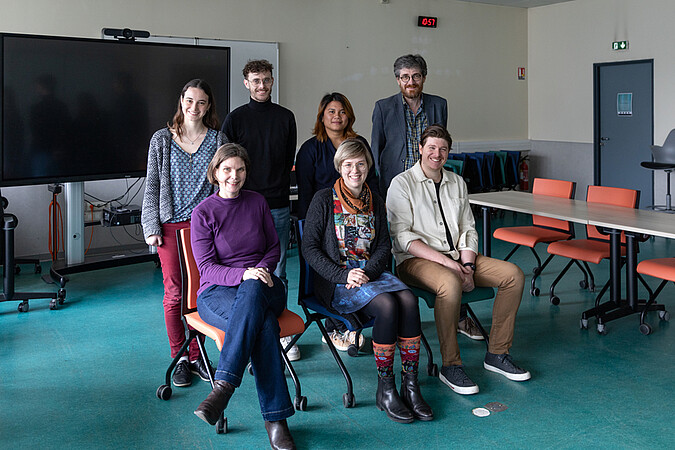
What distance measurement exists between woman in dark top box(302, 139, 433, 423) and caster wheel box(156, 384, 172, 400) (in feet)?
2.96

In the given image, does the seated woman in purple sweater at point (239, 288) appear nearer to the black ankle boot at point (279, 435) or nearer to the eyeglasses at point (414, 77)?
the black ankle boot at point (279, 435)

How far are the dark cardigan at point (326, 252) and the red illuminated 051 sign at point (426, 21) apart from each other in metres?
6.77

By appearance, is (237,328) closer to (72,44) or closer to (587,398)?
(587,398)

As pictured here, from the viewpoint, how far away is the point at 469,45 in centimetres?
1012

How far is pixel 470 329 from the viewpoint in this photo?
167 inches

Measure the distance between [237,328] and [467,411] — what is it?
122cm

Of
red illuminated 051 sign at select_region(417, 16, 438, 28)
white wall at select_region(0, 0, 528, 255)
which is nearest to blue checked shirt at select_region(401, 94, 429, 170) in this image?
white wall at select_region(0, 0, 528, 255)

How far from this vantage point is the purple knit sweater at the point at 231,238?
3.04 m

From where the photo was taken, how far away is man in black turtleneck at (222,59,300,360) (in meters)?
3.69

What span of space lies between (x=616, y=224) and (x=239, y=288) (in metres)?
2.47

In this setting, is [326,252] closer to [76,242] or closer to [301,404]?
[301,404]

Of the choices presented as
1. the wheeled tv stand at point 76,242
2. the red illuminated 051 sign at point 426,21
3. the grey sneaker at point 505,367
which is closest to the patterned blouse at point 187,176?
the grey sneaker at point 505,367

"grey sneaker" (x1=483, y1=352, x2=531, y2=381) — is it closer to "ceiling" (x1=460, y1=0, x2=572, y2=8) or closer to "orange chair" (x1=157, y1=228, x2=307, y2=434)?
"orange chair" (x1=157, y1=228, x2=307, y2=434)

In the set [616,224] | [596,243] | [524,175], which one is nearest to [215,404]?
[616,224]
